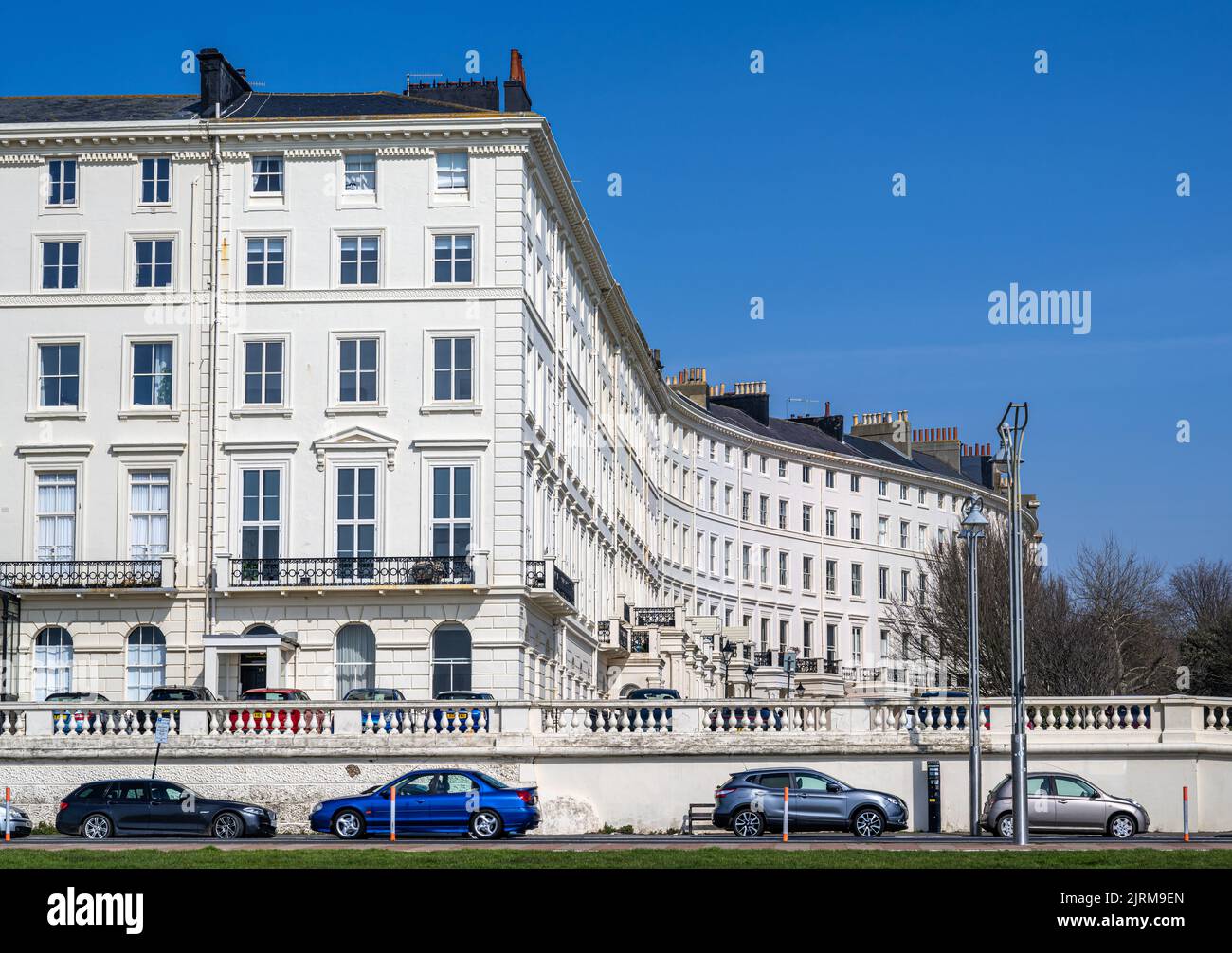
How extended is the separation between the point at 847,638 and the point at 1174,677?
38415mm

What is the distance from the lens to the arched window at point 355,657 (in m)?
54.1

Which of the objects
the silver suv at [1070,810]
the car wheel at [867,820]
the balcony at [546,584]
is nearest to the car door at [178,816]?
the car wheel at [867,820]

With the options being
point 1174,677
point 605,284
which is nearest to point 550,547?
point 605,284

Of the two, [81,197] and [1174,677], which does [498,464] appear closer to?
[81,197]

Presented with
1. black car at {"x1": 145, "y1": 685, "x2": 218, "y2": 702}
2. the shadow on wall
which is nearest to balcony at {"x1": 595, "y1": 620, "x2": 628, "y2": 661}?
black car at {"x1": 145, "y1": 685, "x2": 218, "y2": 702}

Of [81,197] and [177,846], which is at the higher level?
[81,197]

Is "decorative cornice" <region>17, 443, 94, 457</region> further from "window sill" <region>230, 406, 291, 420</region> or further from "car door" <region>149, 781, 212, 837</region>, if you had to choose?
"car door" <region>149, 781, 212, 837</region>

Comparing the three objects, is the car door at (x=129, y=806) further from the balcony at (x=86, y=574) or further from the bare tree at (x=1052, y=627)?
the bare tree at (x=1052, y=627)

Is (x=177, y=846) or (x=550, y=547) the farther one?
(x=550, y=547)

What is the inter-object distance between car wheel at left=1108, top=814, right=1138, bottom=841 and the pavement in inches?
12.0

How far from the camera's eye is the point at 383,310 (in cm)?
5566

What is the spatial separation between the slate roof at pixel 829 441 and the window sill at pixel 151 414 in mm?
52089

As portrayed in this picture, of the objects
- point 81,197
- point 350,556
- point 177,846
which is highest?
point 81,197

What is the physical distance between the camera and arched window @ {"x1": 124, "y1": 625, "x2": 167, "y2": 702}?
54.6 m
